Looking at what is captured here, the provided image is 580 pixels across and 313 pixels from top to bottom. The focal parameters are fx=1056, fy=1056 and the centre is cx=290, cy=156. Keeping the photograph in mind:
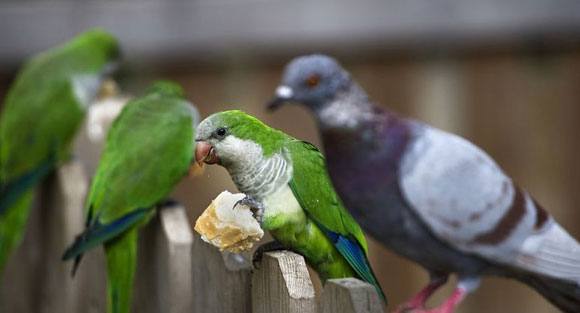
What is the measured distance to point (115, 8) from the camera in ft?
14.9

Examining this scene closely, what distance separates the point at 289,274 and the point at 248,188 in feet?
0.54

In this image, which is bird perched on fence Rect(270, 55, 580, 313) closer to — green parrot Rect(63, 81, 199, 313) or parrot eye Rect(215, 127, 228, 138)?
parrot eye Rect(215, 127, 228, 138)

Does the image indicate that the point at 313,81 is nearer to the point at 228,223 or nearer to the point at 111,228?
the point at 228,223

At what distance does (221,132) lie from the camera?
155 cm

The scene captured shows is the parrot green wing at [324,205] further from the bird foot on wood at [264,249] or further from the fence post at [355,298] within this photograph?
the fence post at [355,298]

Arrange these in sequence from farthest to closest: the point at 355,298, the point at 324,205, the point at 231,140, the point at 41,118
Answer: the point at 41,118 → the point at 324,205 → the point at 231,140 → the point at 355,298

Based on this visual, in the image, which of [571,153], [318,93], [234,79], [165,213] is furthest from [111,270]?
[571,153]

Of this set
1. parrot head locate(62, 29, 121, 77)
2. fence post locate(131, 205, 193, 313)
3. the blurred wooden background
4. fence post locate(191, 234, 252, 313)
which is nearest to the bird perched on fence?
fence post locate(191, 234, 252, 313)

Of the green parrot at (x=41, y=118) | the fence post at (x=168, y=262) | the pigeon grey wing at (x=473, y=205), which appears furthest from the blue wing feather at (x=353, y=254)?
the green parrot at (x=41, y=118)

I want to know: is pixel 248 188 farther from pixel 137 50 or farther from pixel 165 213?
pixel 137 50

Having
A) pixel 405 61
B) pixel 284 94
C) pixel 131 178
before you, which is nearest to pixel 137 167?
pixel 131 178

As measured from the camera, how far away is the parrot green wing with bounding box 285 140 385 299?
1645 mm

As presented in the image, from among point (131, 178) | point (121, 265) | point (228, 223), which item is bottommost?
point (121, 265)

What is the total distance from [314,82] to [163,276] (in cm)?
68
